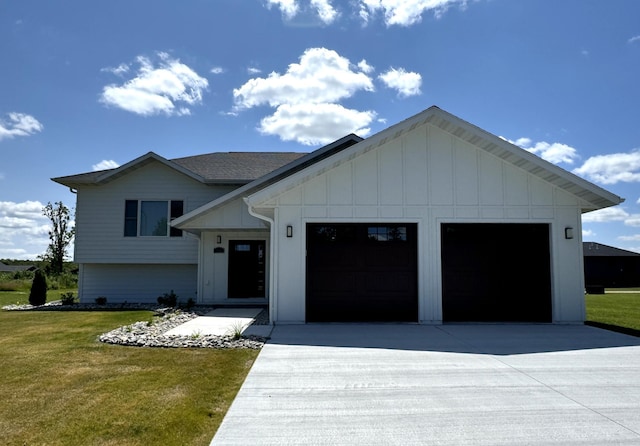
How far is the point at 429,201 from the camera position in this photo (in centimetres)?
942

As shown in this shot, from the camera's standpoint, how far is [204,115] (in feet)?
50.3

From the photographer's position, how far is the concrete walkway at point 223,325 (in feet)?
27.5

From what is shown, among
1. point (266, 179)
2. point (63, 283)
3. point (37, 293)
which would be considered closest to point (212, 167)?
point (266, 179)

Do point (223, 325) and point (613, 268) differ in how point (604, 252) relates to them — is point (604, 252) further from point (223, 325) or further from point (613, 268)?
point (223, 325)

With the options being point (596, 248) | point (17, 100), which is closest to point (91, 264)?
point (17, 100)

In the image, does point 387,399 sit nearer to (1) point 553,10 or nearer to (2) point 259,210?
(2) point 259,210

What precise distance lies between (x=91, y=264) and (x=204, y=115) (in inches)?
269

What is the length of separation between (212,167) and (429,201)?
9.73 m

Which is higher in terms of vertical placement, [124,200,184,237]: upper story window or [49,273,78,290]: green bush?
[124,200,184,237]: upper story window

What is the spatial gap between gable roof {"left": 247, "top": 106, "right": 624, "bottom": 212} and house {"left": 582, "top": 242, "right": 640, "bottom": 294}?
29.3 meters

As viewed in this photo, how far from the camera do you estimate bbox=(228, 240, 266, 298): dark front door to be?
14336mm

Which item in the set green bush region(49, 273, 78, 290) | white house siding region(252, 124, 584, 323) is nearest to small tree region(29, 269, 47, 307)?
white house siding region(252, 124, 584, 323)

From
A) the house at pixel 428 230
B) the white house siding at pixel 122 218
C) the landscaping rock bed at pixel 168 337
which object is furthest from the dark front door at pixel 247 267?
the house at pixel 428 230

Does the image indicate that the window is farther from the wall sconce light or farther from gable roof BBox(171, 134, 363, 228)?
gable roof BBox(171, 134, 363, 228)
